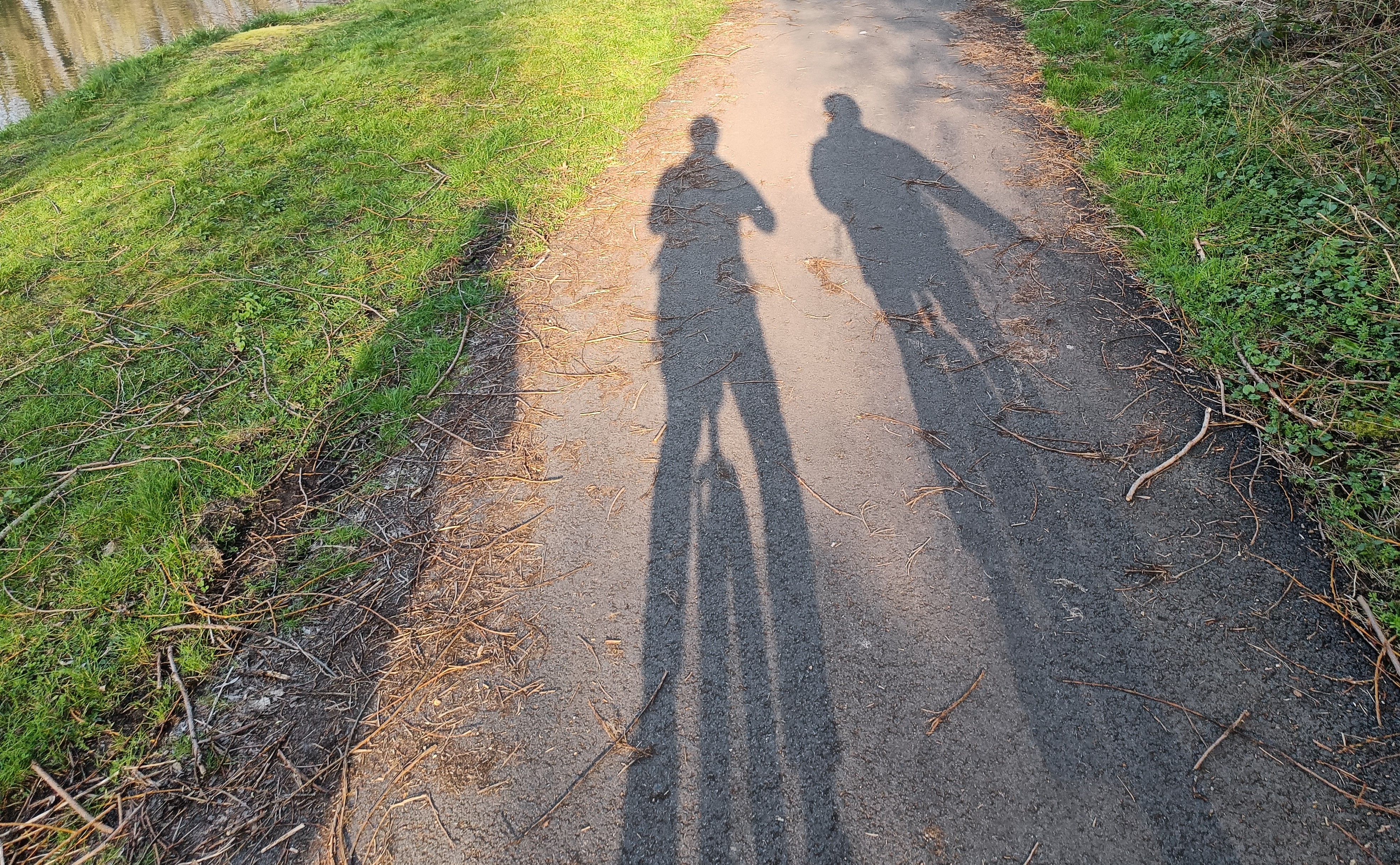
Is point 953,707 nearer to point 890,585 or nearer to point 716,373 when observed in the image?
point 890,585

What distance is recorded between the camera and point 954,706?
2436mm

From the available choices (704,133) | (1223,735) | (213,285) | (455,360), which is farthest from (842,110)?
(1223,735)

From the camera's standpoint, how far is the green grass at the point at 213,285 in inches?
115

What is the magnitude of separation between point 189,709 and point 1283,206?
640 cm

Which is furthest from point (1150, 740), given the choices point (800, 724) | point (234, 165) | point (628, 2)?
point (628, 2)

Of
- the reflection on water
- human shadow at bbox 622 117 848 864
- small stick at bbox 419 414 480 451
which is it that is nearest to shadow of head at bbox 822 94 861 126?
human shadow at bbox 622 117 848 864

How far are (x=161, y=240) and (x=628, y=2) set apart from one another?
734 centimetres

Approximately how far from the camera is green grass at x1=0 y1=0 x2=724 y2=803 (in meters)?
2.92

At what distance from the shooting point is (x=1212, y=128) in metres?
5.18

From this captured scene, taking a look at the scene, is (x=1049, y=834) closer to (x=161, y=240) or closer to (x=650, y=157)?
(x=650, y=157)

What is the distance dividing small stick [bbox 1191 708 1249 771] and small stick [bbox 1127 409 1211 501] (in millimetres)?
994

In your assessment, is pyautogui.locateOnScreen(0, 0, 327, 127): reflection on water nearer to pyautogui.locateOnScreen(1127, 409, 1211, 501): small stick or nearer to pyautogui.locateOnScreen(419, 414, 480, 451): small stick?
pyautogui.locateOnScreen(419, 414, 480, 451): small stick

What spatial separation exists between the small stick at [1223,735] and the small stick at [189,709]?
3396 millimetres

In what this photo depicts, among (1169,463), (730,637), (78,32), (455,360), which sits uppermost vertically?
(78,32)
